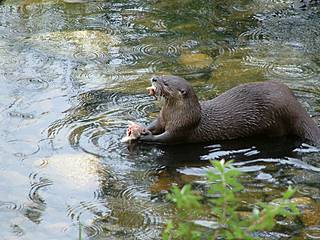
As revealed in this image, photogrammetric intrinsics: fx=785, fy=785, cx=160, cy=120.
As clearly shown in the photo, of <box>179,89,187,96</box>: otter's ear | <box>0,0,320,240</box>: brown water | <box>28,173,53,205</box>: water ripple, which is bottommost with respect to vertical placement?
<box>28,173,53,205</box>: water ripple

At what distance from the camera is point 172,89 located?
433 centimetres

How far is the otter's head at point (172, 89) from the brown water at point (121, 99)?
0.95 ft

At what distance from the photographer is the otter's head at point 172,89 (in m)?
4.32

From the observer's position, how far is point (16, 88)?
509 centimetres

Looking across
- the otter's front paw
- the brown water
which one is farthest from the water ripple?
the otter's front paw

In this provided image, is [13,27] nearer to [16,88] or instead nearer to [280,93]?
[16,88]

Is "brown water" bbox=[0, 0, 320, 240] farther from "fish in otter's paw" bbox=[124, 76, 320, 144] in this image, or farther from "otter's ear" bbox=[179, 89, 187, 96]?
"otter's ear" bbox=[179, 89, 187, 96]

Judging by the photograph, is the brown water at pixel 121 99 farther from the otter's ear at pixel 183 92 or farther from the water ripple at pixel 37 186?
the otter's ear at pixel 183 92

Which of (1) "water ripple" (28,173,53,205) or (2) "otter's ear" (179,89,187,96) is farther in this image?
(2) "otter's ear" (179,89,187,96)

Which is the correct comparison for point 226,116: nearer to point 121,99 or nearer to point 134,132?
point 134,132

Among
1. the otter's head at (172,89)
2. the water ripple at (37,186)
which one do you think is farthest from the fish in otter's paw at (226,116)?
the water ripple at (37,186)

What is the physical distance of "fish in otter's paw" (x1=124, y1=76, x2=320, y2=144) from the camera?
4.35 m

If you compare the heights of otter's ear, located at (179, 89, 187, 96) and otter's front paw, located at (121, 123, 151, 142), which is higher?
otter's ear, located at (179, 89, 187, 96)

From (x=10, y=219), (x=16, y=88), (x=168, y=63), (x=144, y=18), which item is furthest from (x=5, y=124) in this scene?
(x=144, y=18)
